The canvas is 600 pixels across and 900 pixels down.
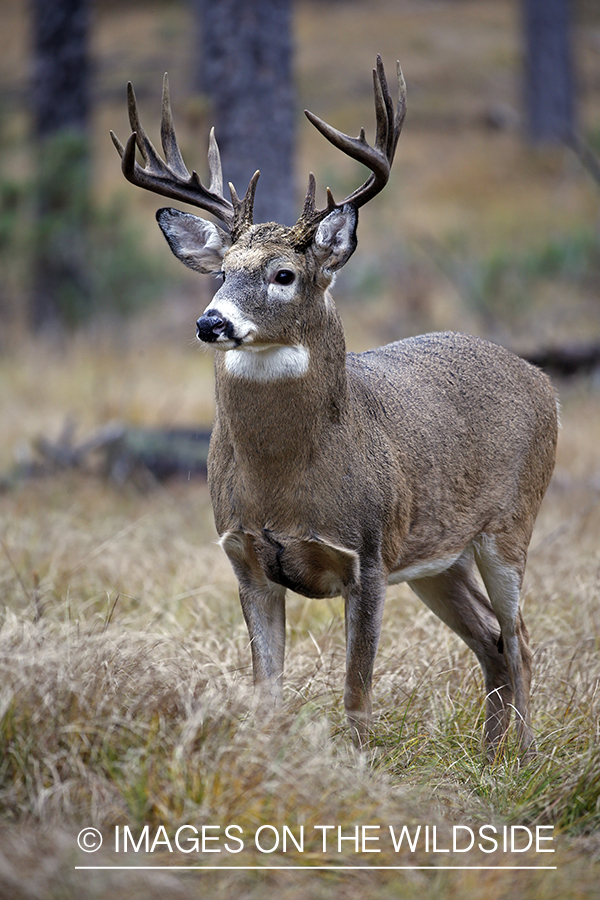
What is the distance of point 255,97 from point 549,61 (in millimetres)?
19073

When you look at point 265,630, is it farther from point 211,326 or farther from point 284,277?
point 284,277

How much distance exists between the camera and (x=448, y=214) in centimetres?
2123

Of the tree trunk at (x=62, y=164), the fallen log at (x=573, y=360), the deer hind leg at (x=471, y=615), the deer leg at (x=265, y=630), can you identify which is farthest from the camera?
the tree trunk at (x=62, y=164)

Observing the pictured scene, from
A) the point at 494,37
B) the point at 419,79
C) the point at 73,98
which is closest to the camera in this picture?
the point at 73,98

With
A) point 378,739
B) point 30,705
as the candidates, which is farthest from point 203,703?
point 378,739

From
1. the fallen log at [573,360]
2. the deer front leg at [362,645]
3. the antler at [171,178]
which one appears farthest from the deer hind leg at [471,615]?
the fallen log at [573,360]

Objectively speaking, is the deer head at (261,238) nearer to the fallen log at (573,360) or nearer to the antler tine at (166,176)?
the antler tine at (166,176)

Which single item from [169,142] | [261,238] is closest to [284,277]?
[261,238]

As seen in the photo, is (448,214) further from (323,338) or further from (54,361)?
(323,338)

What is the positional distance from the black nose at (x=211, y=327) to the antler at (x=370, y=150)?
0.51 meters

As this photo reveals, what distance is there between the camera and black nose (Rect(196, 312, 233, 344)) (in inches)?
129

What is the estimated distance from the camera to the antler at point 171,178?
3.81m

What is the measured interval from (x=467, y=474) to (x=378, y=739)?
1135 mm

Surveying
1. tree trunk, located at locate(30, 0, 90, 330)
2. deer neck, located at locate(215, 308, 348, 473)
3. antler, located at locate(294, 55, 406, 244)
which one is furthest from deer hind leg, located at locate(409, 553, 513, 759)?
tree trunk, located at locate(30, 0, 90, 330)
